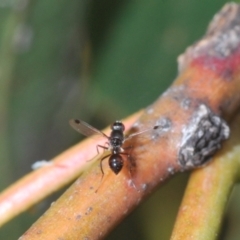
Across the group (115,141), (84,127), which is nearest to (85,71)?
(84,127)

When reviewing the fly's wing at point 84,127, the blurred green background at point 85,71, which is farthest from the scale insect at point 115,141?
the blurred green background at point 85,71

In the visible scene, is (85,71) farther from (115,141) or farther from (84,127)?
(115,141)

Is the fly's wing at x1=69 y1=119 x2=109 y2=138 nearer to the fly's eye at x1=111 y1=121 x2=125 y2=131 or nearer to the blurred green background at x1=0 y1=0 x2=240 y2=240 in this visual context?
the fly's eye at x1=111 y1=121 x2=125 y2=131

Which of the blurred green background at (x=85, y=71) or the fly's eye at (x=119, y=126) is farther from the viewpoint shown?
the blurred green background at (x=85, y=71)

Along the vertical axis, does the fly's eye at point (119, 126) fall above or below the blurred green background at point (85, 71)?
below

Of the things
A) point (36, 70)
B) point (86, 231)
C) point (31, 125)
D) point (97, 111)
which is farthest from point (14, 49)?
point (86, 231)

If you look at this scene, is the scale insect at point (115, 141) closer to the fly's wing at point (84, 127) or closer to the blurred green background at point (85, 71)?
the fly's wing at point (84, 127)

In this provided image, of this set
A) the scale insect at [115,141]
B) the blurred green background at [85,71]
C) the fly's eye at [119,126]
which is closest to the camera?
the scale insect at [115,141]

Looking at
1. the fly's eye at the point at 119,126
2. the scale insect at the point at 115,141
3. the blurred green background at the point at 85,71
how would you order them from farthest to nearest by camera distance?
the blurred green background at the point at 85,71 < the fly's eye at the point at 119,126 < the scale insect at the point at 115,141
